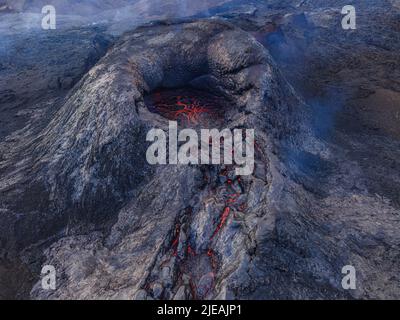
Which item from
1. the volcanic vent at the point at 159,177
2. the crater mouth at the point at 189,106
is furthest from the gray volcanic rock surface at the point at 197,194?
the crater mouth at the point at 189,106

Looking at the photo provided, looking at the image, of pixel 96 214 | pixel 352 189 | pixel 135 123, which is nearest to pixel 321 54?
pixel 352 189

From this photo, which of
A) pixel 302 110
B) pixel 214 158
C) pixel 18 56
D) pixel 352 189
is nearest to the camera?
pixel 214 158

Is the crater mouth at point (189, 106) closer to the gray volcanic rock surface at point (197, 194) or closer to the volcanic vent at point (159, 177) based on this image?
the volcanic vent at point (159, 177)

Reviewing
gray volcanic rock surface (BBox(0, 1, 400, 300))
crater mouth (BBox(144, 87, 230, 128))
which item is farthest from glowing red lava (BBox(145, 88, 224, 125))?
gray volcanic rock surface (BBox(0, 1, 400, 300))

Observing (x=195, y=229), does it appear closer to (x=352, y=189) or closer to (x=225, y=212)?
(x=225, y=212)

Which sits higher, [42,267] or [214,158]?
[214,158]

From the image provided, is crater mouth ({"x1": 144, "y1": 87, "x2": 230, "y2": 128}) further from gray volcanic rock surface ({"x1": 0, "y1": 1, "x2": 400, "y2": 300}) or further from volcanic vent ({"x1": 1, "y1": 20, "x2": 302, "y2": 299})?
gray volcanic rock surface ({"x1": 0, "y1": 1, "x2": 400, "y2": 300})
